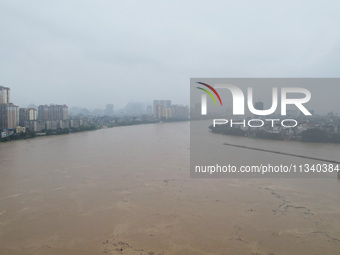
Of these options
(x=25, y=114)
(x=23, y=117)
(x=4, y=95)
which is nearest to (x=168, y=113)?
(x=25, y=114)

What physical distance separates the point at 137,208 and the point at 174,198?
49cm

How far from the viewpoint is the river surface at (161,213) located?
1.93 m

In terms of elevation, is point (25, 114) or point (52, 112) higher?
point (52, 112)

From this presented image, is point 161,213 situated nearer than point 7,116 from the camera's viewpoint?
Yes

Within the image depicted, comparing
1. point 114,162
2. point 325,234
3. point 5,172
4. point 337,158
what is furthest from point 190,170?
point 337,158

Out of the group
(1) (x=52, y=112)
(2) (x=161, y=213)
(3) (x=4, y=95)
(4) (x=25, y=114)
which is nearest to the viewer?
(2) (x=161, y=213)

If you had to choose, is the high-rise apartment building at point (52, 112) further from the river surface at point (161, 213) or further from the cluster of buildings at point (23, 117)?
the river surface at point (161, 213)

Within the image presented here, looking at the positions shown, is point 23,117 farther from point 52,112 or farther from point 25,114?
point 52,112

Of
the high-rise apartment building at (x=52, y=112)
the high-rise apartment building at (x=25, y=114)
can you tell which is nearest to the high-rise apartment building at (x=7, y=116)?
the high-rise apartment building at (x=25, y=114)

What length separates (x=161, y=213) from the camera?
2486 mm

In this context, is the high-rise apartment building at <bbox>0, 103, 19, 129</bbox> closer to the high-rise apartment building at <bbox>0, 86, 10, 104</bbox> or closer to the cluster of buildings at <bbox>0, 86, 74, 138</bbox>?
the cluster of buildings at <bbox>0, 86, 74, 138</bbox>

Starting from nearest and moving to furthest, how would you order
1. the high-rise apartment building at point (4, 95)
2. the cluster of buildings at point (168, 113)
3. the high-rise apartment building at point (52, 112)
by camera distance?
the high-rise apartment building at point (4, 95), the high-rise apartment building at point (52, 112), the cluster of buildings at point (168, 113)

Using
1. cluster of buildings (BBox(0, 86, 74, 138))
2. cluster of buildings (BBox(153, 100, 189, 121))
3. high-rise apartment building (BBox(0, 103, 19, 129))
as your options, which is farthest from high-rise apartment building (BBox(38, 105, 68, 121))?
cluster of buildings (BBox(153, 100, 189, 121))

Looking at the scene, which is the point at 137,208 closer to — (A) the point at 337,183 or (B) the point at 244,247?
(B) the point at 244,247
